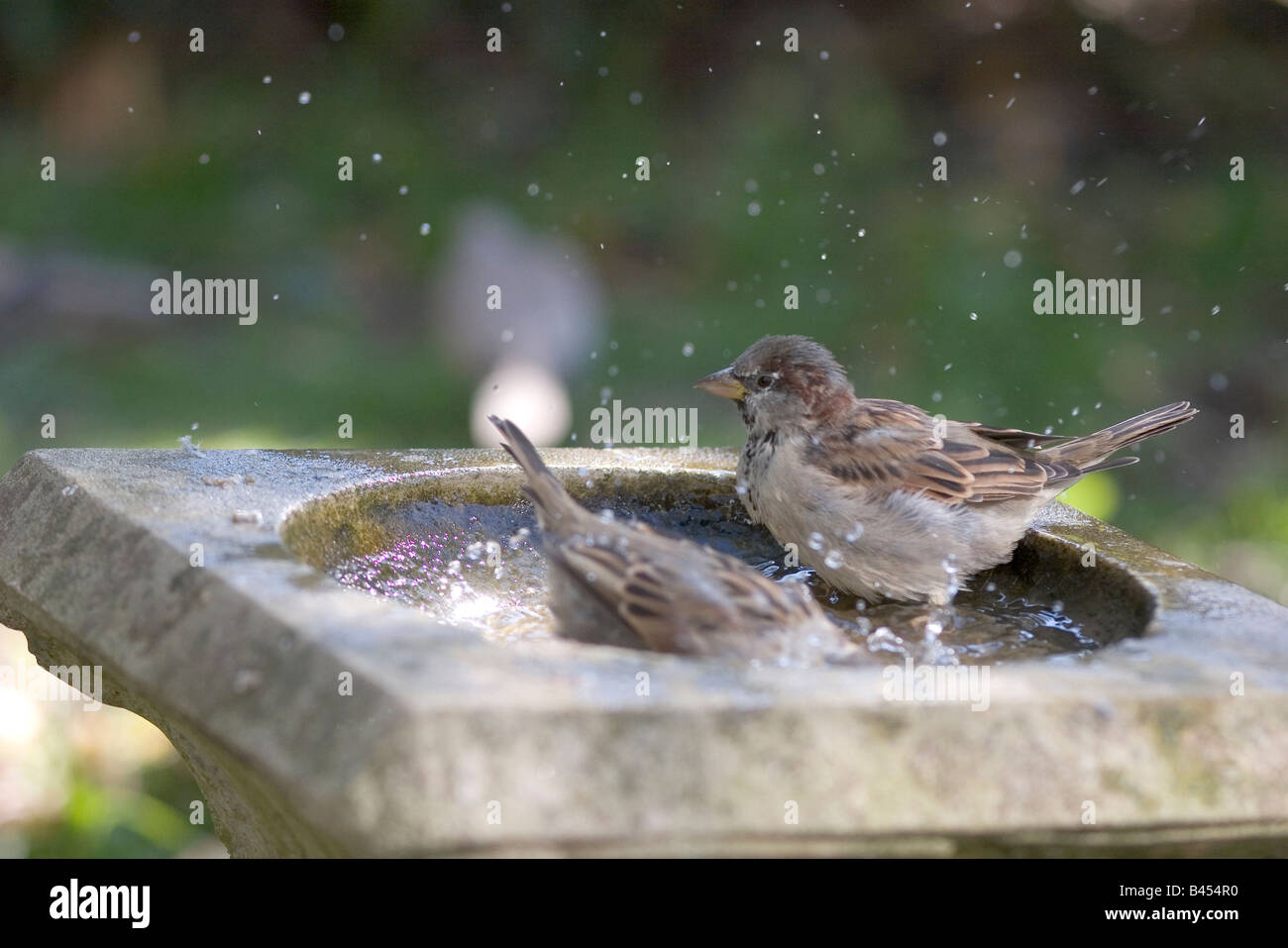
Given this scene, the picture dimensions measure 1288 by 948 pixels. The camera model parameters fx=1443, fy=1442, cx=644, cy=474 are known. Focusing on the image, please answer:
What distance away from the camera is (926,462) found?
11.8ft

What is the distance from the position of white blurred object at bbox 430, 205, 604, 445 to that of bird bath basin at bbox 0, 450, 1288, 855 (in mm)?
5192

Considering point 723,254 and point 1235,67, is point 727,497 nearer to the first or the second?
point 723,254

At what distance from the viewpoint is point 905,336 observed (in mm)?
8000

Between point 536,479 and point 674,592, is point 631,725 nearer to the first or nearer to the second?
point 674,592

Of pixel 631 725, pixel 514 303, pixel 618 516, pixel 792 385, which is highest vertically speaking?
pixel 514 303

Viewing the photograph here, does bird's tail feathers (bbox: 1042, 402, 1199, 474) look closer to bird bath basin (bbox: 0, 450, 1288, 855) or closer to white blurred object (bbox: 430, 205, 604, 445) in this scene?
bird bath basin (bbox: 0, 450, 1288, 855)

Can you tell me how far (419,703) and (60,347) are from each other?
6745mm

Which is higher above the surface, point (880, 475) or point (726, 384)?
point (726, 384)

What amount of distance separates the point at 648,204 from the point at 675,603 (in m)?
7.30

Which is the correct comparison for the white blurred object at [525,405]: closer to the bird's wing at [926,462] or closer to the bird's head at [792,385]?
the bird's head at [792,385]

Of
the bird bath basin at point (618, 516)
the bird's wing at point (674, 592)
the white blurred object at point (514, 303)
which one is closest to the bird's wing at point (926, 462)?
the bird bath basin at point (618, 516)

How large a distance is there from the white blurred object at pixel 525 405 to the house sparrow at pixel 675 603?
445 cm

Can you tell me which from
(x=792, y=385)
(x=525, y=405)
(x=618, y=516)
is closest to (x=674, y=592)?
(x=618, y=516)

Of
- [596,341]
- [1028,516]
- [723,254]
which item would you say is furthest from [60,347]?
[1028,516]
